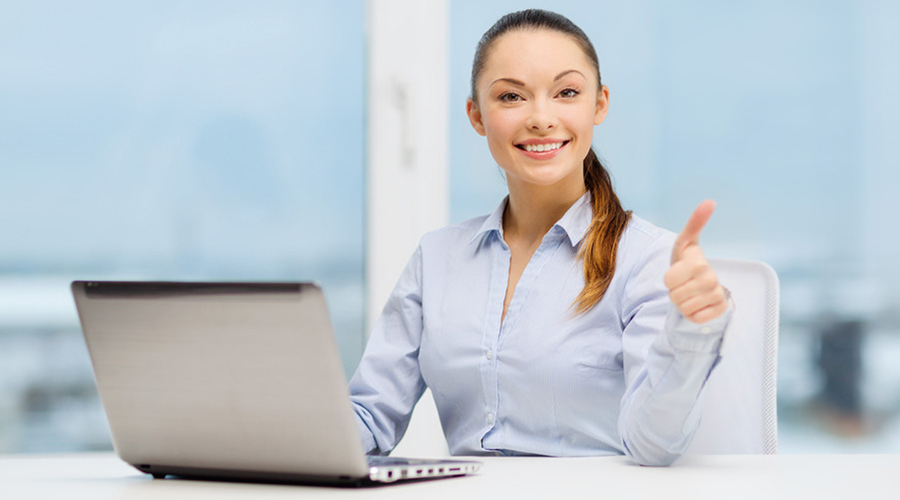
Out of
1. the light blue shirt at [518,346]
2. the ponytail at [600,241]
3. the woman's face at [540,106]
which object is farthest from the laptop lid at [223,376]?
the woman's face at [540,106]

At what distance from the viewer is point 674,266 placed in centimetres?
98

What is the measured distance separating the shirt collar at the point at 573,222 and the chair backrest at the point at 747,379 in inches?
8.6

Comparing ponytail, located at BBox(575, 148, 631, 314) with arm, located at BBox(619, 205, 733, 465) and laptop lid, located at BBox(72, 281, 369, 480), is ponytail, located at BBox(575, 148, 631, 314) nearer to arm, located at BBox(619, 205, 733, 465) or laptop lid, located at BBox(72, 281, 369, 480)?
arm, located at BBox(619, 205, 733, 465)

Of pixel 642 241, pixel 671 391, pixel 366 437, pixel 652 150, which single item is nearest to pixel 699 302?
pixel 671 391

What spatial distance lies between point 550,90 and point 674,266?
0.61 m

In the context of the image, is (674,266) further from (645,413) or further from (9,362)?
(9,362)

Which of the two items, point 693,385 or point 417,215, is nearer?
point 693,385

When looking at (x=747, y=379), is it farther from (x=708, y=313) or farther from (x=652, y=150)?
(x=652, y=150)

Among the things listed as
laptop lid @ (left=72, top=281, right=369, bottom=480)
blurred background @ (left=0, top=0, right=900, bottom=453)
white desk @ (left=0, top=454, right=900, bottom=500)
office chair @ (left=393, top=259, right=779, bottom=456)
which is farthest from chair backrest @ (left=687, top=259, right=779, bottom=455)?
blurred background @ (left=0, top=0, right=900, bottom=453)

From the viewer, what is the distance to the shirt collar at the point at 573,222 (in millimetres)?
1477

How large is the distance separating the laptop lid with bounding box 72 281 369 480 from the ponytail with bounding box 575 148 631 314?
0.63m

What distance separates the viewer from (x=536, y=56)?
59.4 inches

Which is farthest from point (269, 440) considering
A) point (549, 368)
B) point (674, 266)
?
point (549, 368)

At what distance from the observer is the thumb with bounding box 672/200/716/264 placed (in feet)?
3.19
